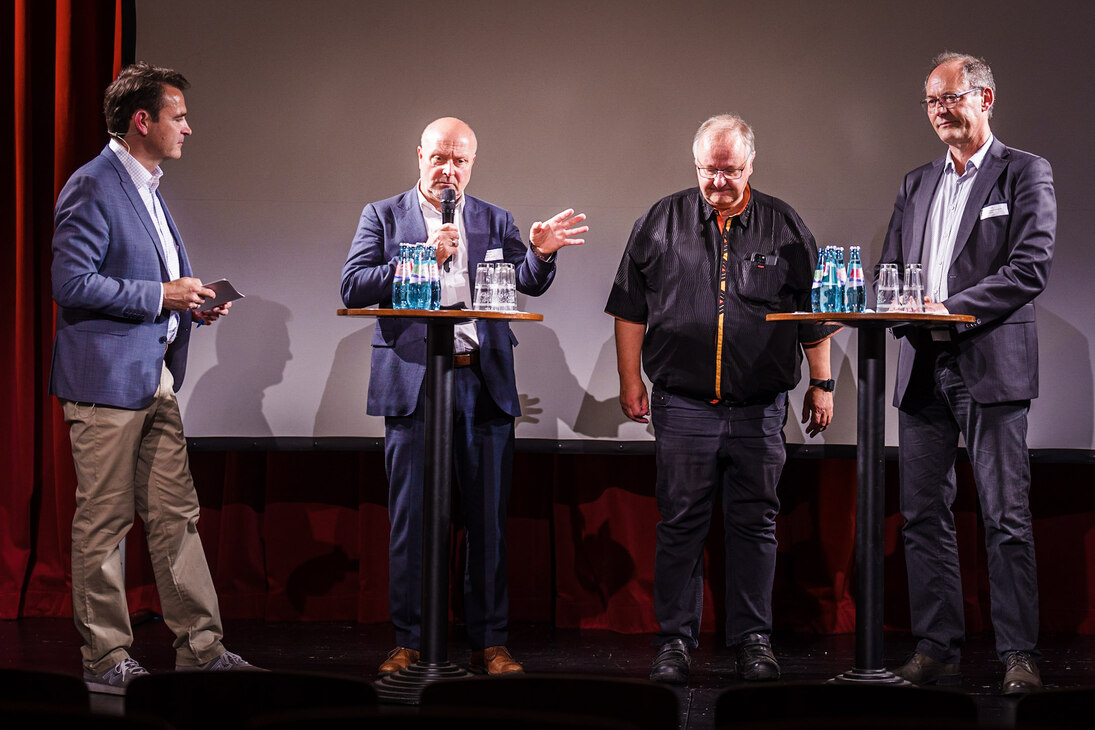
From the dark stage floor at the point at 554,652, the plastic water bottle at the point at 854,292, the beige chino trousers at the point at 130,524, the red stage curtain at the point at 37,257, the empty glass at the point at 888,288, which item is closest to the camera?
the plastic water bottle at the point at 854,292

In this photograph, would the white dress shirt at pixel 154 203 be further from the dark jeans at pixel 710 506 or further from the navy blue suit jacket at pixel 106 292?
the dark jeans at pixel 710 506

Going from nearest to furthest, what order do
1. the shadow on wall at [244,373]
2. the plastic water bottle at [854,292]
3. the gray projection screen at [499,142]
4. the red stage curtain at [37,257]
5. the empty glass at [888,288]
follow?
the plastic water bottle at [854,292]
the empty glass at [888,288]
the gray projection screen at [499,142]
the shadow on wall at [244,373]
the red stage curtain at [37,257]

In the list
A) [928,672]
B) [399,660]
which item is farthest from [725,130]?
[399,660]

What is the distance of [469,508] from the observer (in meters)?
3.43

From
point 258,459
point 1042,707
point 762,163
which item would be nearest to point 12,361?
point 258,459

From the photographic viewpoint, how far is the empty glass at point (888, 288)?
304 centimetres

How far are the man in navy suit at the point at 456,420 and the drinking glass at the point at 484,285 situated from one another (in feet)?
0.73

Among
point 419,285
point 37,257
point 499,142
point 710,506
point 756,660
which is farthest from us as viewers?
point 37,257

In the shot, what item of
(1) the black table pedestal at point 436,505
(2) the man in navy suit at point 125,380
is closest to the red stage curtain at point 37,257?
(2) the man in navy suit at point 125,380

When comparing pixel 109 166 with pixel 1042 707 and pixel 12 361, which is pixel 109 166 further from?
pixel 1042 707

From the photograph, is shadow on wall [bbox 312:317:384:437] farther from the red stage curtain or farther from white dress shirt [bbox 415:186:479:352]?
the red stage curtain

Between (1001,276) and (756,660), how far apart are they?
143 cm

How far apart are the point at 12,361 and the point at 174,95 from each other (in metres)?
1.56

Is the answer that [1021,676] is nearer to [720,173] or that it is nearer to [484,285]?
[720,173]
